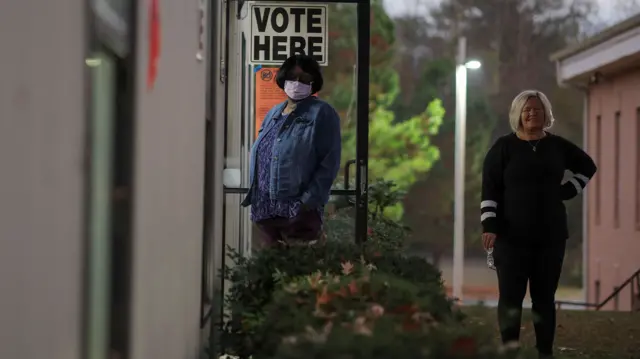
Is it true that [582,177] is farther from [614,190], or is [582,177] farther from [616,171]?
[614,190]

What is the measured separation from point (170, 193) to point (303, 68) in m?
2.18

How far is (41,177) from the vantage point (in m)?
2.37

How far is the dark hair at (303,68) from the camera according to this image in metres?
Result: 6.59

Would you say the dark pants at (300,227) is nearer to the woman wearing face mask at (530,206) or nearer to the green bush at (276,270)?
the woman wearing face mask at (530,206)

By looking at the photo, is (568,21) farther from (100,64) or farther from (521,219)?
(100,64)

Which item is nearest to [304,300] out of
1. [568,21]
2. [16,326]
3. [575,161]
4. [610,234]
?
[16,326]

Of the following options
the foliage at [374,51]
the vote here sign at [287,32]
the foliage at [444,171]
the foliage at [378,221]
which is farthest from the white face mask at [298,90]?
the foliage at [444,171]

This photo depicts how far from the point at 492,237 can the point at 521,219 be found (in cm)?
20

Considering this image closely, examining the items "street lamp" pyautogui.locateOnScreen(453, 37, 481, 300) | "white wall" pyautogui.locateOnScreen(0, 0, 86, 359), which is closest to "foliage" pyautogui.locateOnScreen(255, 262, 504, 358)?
"white wall" pyautogui.locateOnScreen(0, 0, 86, 359)

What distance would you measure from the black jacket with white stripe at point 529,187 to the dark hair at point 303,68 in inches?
43.9

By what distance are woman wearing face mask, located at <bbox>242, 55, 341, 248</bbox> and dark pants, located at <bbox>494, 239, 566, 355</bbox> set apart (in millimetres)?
1072

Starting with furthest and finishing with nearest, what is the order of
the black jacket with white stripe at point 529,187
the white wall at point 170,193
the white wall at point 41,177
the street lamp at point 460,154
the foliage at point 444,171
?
the foliage at point 444,171, the street lamp at point 460,154, the black jacket with white stripe at point 529,187, the white wall at point 170,193, the white wall at point 41,177

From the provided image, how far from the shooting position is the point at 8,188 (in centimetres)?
212

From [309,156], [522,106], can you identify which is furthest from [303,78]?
[522,106]
